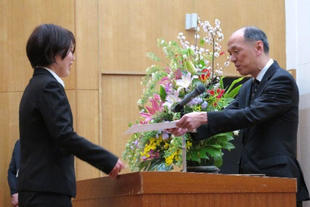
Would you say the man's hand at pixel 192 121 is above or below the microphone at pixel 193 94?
below

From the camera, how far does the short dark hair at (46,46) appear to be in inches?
106

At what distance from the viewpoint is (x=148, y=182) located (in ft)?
8.34

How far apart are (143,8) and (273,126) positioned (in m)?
3.70

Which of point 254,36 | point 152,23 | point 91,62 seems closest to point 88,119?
point 91,62

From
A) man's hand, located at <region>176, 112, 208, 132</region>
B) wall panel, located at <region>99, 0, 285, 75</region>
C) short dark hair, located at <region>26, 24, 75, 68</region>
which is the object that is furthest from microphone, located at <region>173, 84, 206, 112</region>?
wall panel, located at <region>99, 0, 285, 75</region>

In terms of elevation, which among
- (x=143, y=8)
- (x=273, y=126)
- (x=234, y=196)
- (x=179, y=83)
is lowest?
(x=234, y=196)

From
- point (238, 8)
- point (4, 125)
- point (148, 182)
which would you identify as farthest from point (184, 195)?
point (238, 8)

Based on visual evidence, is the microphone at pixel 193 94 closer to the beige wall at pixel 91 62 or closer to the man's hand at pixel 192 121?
the man's hand at pixel 192 121

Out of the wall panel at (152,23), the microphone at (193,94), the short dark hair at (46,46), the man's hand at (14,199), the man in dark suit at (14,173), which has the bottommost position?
the man's hand at (14,199)

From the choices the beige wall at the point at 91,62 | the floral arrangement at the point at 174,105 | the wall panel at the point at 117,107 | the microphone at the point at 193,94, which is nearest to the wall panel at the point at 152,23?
the beige wall at the point at 91,62

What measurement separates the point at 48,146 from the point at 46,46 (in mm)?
441

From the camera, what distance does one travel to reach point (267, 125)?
3.31 m

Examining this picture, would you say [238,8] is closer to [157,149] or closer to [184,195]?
[157,149]

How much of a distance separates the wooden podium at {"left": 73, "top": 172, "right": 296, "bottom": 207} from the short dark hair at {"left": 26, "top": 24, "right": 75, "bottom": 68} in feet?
1.95
